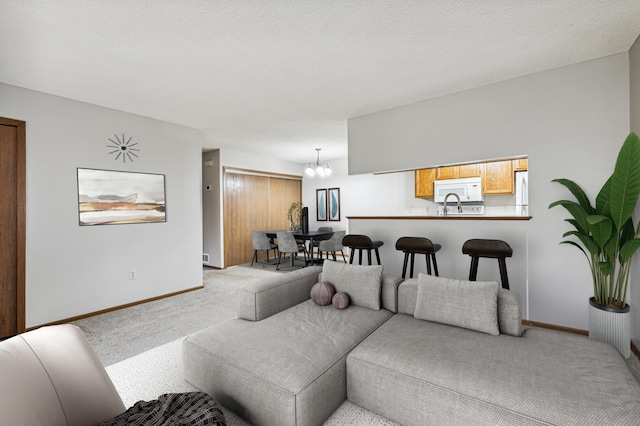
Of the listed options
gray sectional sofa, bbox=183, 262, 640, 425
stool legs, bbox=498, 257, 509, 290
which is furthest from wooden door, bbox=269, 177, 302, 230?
stool legs, bbox=498, 257, 509, 290

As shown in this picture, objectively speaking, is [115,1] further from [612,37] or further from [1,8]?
[612,37]

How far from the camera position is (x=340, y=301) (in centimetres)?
243

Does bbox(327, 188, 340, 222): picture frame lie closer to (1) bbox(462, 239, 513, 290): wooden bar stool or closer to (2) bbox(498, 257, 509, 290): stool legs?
(1) bbox(462, 239, 513, 290): wooden bar stool

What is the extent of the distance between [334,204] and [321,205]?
408 mm

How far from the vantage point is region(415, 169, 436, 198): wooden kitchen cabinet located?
17.7ft

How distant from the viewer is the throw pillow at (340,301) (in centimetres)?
242

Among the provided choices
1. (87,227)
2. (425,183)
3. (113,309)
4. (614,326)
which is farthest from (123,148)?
(614,326)

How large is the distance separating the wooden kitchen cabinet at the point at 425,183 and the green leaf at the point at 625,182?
3288mm

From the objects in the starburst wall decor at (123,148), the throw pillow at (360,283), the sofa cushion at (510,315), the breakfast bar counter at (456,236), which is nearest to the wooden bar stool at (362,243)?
the breakfast bar counter at (456,236)

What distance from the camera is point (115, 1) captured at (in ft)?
5.90

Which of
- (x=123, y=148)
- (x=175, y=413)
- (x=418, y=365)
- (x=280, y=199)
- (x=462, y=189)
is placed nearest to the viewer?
(x=175, y=413)

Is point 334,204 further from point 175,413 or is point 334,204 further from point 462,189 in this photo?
point 175,413

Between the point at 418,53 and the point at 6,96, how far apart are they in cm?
385

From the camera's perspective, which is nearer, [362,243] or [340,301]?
[340,301]
